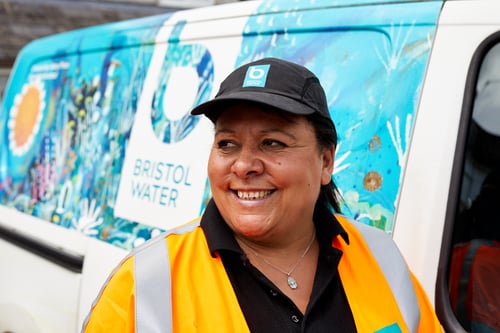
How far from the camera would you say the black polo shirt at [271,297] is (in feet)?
4.71

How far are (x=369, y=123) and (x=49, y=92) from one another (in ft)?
6.69

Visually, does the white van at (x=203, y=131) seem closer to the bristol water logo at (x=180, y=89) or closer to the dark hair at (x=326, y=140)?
the bristol water logo at (x=180, y=89)

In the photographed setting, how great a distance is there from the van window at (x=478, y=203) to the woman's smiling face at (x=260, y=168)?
51 centimetres

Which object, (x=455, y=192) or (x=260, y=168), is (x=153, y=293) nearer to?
(x=260, y=168)

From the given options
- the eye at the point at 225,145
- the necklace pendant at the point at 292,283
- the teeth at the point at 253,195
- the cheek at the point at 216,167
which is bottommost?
the necklace pendant at the point at 292,283

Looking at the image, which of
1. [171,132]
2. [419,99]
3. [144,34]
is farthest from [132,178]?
[419,99]

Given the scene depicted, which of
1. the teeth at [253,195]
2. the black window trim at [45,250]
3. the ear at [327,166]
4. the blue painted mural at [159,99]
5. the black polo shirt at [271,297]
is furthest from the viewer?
the black window trim at [45,250]

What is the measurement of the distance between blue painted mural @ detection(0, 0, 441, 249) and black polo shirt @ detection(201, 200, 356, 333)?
40 cm

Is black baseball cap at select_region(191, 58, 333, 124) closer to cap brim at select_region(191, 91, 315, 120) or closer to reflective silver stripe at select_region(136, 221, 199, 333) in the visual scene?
cap brim at select_region(191, 91, 315, 120)

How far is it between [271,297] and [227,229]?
0.63 feet

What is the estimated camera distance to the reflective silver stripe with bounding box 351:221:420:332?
1616 mm

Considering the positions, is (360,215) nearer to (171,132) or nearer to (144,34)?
(171,132)

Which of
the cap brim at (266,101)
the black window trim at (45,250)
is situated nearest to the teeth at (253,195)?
the cap brim at (266,101)

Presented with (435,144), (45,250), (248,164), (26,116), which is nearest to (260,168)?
(248,164)
